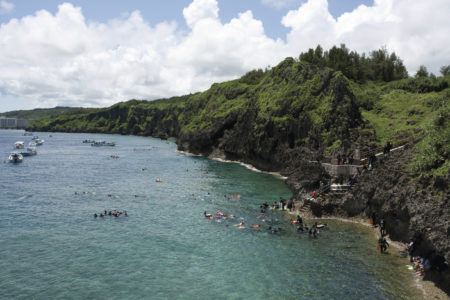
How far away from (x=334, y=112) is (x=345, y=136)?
9.66m

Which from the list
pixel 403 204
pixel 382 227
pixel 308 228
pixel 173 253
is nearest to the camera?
pixel 173 253

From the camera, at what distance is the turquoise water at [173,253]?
84.5 feet

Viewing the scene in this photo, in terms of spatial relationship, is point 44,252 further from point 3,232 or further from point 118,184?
point 118,184

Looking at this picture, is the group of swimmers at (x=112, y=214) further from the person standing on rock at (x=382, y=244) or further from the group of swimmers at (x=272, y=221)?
the person standing on rock at (x=382, y=244)

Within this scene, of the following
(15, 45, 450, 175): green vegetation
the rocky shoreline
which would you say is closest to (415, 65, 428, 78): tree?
(15, 45, 450, 175): green vegetation

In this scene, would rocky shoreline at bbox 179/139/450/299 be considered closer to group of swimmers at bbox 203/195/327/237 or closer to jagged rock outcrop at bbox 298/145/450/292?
jagged rock outcrop at bbox 298/145/450/292

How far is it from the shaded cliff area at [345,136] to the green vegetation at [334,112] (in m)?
0.21

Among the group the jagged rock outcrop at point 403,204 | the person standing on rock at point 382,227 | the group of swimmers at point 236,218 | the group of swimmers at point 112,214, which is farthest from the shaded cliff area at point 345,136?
the group of swimmers at point 112,214

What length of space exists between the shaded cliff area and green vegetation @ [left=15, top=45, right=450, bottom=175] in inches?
8.1

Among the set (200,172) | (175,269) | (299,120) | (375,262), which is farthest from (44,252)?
(299,120)

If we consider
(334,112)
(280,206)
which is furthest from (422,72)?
(280,206)

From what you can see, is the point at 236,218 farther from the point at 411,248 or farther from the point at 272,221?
the point at 411,248

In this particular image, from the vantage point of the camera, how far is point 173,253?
32.6m

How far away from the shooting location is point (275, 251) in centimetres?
Answer: 3334
